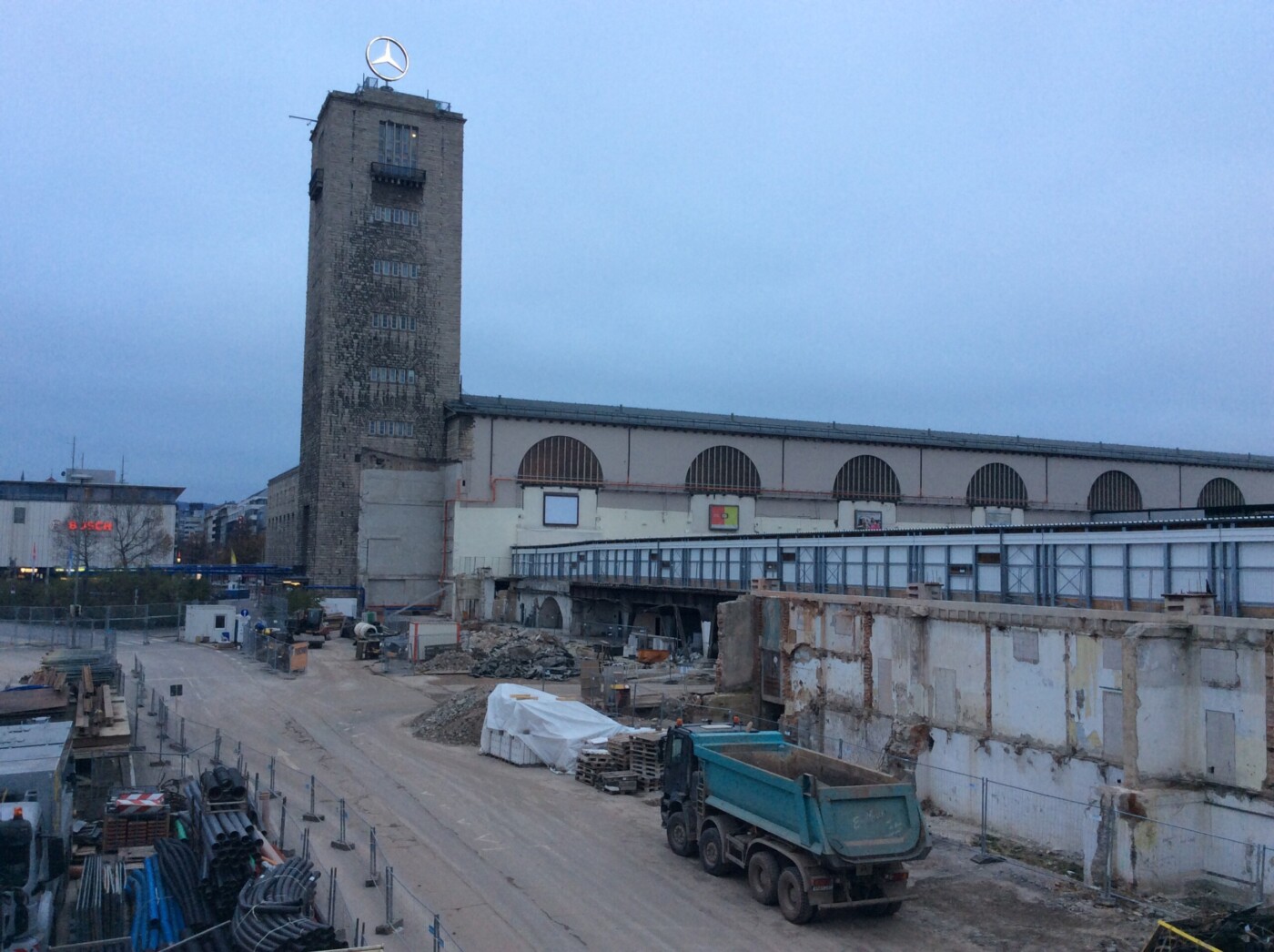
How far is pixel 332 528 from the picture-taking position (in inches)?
2756

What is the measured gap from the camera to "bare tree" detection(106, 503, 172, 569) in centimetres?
8600

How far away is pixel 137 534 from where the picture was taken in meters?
87.8

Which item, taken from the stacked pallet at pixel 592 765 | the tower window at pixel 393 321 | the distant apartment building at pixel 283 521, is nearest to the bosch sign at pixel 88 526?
the distant apartment building at pixel 283 521

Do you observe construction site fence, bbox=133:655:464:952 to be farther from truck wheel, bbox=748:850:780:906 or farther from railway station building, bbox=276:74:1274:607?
railway station building, bbox=276:74:1274:607

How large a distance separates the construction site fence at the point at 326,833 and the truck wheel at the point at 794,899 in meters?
4.52

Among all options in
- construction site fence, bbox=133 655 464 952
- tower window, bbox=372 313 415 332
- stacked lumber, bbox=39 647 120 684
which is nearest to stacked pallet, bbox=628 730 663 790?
construction site fence, bbox=133 655 464 952

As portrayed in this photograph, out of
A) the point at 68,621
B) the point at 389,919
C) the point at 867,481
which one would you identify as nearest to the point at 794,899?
the point at 389,919

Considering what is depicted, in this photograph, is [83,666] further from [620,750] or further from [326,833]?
[620,750]

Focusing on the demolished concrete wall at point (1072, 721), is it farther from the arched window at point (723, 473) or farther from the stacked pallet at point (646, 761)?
the arched window at point (723, 473)

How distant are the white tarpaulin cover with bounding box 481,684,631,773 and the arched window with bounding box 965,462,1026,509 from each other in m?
57.9

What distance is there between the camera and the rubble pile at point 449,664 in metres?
43.2

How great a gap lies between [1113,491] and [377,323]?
197ft

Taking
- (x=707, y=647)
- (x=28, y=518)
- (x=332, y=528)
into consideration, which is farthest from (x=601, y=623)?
(x=28, y=518)

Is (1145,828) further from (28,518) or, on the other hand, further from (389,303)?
(28,518)
